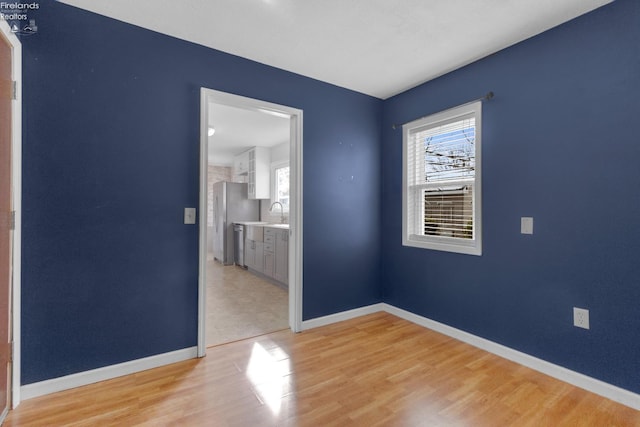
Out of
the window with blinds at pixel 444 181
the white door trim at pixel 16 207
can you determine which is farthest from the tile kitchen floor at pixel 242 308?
the window with blinds at pixel 444 181

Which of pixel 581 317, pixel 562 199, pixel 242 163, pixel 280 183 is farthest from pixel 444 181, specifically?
pixel 242 163

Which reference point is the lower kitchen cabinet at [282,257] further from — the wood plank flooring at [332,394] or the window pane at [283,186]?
the wood plank flooring at [332,394]

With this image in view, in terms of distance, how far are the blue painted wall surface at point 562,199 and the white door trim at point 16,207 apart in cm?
335

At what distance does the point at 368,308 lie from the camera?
3566 mm

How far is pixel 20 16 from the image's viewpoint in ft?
6.19

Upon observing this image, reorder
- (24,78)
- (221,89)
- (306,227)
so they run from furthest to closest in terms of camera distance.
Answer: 1. (306,227)
2. (221,89)
3. (24,78)

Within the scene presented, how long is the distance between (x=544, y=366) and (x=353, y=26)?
2.97 metres

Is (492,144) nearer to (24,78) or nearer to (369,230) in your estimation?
(369,230)

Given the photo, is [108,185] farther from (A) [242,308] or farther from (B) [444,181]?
(B) [444,181]

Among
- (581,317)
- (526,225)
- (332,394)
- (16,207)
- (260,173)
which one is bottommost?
(332,394)

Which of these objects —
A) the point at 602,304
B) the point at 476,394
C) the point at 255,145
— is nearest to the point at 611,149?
the point at 602,304

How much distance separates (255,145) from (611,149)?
5582 mm

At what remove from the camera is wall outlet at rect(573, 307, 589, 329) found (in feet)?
6.81

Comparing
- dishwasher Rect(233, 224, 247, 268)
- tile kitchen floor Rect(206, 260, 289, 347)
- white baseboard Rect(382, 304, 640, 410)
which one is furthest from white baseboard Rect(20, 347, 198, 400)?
dishwasher Rect(233, 224, 247, 268)
